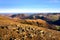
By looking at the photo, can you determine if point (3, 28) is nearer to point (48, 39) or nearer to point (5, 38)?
point (5, 38)

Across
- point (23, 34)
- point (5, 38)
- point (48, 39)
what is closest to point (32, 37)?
point (23, 34)

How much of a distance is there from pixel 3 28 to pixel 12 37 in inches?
163

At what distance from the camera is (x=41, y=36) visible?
2459cm

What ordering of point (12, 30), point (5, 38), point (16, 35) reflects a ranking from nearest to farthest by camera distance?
point (5, 38), point (16, 35), point (12, 30)

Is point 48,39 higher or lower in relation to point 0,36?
lower

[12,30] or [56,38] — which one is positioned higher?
[12,30]

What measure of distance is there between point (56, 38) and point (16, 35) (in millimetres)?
8116

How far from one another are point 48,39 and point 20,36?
5.48m

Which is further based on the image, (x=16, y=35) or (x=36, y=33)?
(x=36, y=33)

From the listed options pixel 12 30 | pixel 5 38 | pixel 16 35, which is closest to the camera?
pixel 5 38

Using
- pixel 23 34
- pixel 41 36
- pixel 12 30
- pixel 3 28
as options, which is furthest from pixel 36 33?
pixel 3 28

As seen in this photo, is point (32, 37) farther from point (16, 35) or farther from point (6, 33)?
point (6, 33)

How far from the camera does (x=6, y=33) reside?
22656 millimetres

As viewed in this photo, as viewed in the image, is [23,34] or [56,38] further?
[56,38]
